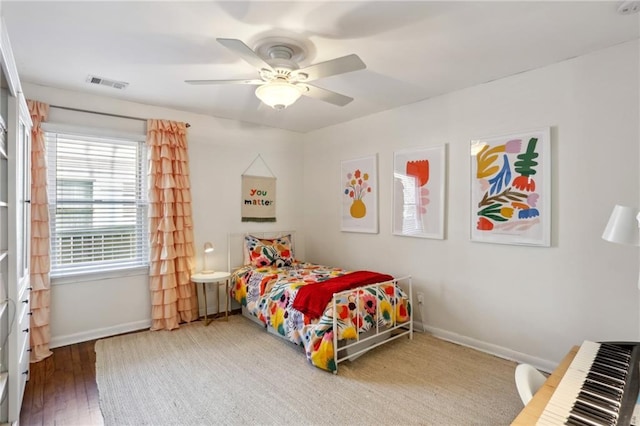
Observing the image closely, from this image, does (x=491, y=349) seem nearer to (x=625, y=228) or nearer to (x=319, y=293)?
(x=319, y=293)

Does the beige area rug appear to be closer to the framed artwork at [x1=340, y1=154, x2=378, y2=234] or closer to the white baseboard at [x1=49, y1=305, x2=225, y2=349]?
the white baseboard at [x1=49, y1=305, x2=225, y2=349]

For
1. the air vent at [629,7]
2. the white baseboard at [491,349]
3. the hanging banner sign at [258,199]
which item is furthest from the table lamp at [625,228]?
the hanging banner sign at [258,199]

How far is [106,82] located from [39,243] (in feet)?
5.19

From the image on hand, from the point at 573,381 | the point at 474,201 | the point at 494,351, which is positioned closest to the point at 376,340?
the point at 494,351

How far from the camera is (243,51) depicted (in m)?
1.92

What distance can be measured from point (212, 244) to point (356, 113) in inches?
96.1

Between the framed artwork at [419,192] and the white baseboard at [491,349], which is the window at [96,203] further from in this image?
the white baseboard at [491,349]

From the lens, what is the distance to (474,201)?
10.3ft

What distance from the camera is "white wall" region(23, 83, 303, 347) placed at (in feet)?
10.7

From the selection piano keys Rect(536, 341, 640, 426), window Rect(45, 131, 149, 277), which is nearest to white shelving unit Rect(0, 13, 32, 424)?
window Rect(45, 131, 149, 277)

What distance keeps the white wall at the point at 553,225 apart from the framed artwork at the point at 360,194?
5.6 inches

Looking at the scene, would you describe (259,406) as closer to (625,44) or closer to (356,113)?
(356,113)

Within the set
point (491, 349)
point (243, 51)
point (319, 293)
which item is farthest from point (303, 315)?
point (243, 51)

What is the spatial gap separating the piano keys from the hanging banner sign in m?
3.72
